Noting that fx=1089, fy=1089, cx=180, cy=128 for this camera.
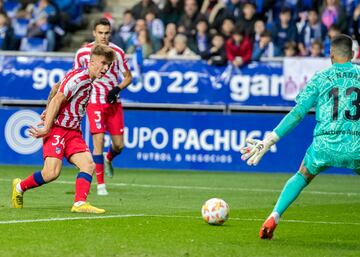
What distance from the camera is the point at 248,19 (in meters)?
23.2

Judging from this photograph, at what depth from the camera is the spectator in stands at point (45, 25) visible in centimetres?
2441

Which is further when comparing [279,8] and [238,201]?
[279,8]

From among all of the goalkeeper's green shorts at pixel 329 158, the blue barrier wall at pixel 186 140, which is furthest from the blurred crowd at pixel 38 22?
the goalkeeper's green shorts at pixel 329 158

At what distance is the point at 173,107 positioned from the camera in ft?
72.0

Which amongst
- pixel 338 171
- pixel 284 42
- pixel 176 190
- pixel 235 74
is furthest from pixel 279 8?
pixel 176 190

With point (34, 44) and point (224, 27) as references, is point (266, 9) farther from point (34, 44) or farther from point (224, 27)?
point (34, 44)

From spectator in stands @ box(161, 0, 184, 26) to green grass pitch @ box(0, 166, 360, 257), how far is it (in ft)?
23.3

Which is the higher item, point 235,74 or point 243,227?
point 235,74

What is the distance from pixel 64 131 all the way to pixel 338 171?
10065 mm

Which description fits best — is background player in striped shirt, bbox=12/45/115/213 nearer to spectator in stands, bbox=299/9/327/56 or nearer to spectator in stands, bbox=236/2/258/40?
spectator in stands, bbox=236/2/258/40

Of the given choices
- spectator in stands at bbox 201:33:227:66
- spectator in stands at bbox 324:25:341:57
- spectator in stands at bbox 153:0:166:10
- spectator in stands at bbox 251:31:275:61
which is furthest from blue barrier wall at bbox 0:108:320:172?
spectator in stands at bbox 153:0:166:10

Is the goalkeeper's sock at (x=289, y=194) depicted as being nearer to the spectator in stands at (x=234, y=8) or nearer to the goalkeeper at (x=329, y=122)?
the goalkeeper at (x=329, y=122)

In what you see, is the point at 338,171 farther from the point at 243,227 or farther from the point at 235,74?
the point at 243,227

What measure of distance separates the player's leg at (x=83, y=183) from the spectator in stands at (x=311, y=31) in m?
11.6
